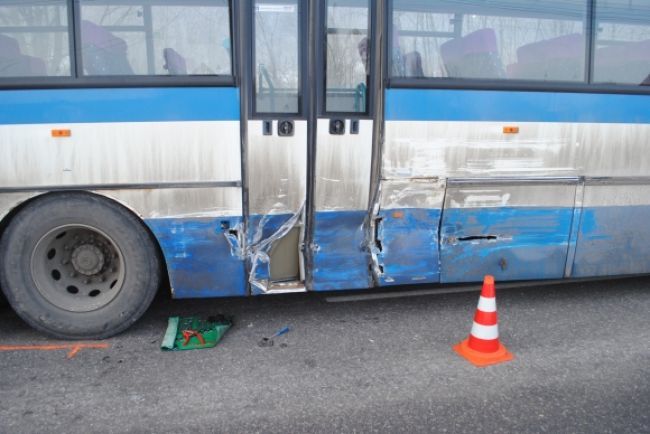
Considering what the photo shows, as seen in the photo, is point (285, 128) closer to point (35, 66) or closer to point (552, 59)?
point (35, 66)

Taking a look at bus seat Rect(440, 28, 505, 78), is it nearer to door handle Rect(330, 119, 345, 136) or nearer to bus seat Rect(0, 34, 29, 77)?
door handle Rect(330, 119, 345, 136)

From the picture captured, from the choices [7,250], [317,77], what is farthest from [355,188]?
[7,250]

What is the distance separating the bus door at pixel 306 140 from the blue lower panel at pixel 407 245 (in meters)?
0.21

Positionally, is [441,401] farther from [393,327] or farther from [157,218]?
[157,218]

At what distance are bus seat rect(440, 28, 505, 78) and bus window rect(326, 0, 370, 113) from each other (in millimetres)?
695

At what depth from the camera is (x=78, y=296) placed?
13.5ft

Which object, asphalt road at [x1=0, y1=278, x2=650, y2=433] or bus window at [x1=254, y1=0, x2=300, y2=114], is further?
bus window at [x1=254, y1=0, x2=300, y2=114]

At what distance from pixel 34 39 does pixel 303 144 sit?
2034 millimetres

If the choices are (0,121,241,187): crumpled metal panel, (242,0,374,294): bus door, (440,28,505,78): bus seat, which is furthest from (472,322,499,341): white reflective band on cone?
(0,121,241,187): crumpled metal panel

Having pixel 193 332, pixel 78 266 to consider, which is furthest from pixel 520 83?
pixel 78 266

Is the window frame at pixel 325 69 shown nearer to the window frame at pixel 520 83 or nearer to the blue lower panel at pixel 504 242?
the window frame at pixel 520 83

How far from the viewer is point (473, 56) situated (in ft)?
13.9

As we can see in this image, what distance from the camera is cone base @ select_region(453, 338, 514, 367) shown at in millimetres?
3699

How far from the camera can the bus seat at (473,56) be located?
4199 millimetres
